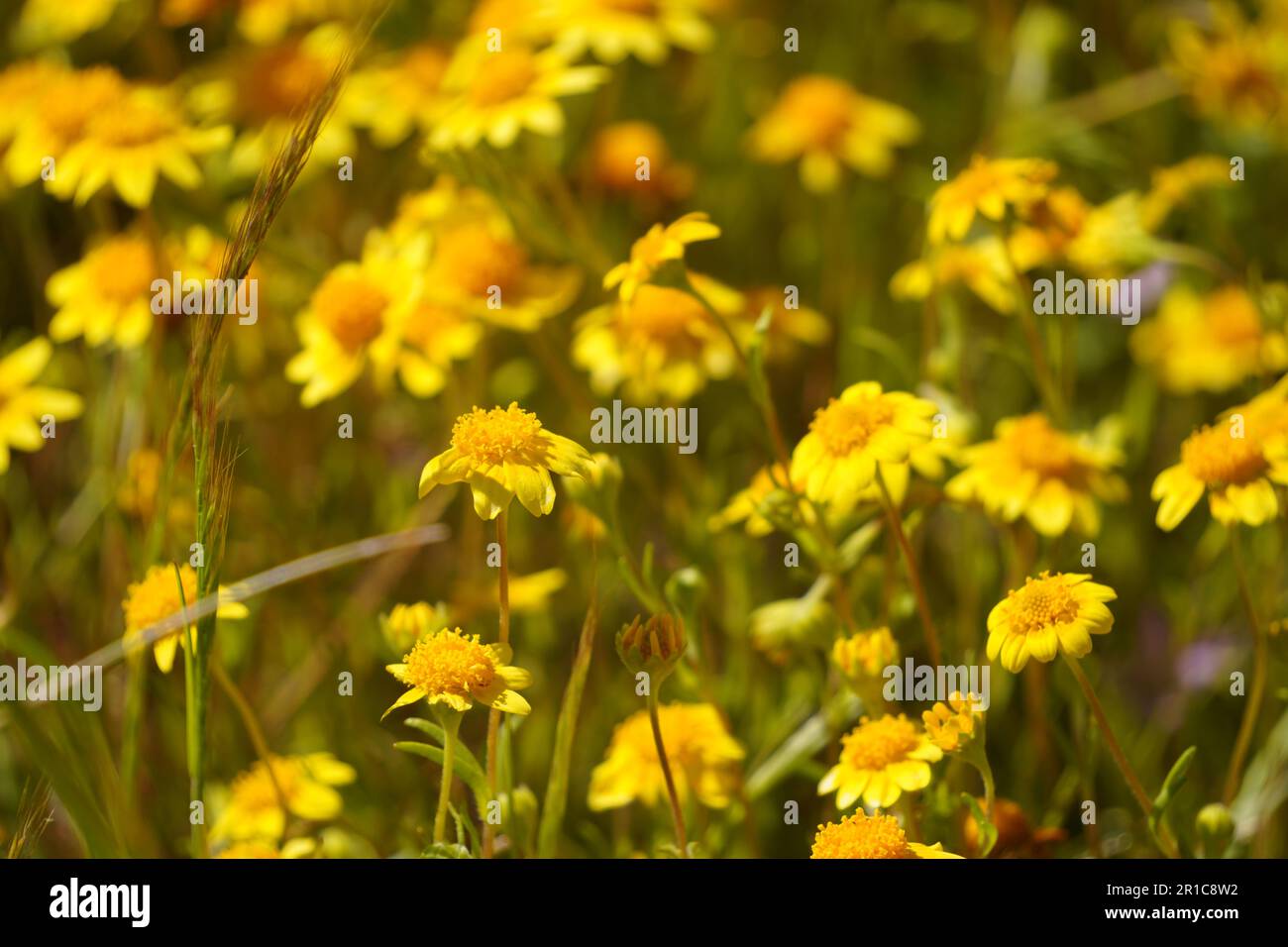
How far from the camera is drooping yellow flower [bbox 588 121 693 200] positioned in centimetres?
150

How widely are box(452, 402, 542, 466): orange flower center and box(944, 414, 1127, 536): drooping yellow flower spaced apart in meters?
0.36

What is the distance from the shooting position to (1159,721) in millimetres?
1289

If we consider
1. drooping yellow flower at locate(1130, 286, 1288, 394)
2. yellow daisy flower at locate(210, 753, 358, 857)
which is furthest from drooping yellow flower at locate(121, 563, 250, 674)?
drooping yellow flower at locate(1130, 286, 1288, 394)

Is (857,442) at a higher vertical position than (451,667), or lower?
higher

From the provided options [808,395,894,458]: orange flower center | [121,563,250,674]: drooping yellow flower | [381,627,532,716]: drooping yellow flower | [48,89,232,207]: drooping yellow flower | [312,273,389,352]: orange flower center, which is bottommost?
[381,627,532,716]: drooping yellow flower

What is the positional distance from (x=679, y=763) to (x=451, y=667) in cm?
26

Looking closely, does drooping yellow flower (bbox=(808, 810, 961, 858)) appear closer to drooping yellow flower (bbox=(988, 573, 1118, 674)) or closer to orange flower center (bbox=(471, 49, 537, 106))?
drooping yellow flower (bbox=(988, 573, 1118, 674))

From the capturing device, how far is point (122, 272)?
1.32 metres

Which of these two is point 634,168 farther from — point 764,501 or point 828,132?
point 764,501

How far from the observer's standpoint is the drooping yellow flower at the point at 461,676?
795mm

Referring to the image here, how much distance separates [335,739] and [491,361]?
540 millimetres

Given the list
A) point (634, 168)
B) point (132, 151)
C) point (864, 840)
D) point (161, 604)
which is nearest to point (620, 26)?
point (634, 168)

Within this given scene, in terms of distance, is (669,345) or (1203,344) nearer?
(669,345)
